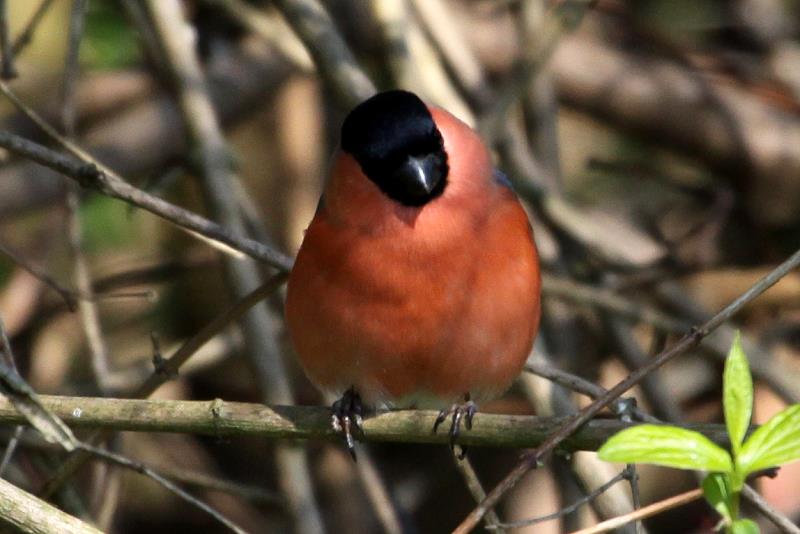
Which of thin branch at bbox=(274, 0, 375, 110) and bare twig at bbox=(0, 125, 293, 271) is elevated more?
thin branch at bbox=(274, 0, 375, 110)

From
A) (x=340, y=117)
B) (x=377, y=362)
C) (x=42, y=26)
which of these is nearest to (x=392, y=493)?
(x=340, y=117)

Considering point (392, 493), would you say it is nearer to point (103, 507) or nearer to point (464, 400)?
point (103, 507)

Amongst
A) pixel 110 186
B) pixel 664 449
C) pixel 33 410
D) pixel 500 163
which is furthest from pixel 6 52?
pixel 664 449

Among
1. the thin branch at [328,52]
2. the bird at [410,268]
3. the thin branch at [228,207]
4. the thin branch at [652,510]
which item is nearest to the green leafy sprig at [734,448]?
the thin branch at [652,510]

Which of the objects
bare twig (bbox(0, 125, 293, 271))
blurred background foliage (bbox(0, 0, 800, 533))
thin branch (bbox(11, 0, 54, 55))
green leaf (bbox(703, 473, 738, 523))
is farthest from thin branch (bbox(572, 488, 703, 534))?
blurred background foliage (bbox(0, 0, 800, 533))

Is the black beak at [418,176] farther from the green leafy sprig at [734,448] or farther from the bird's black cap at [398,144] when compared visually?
the green leafy sprig at [734,448]

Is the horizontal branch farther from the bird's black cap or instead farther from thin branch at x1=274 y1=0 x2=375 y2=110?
thin branch at x1=274 y1=0 x2=375 y2=110
